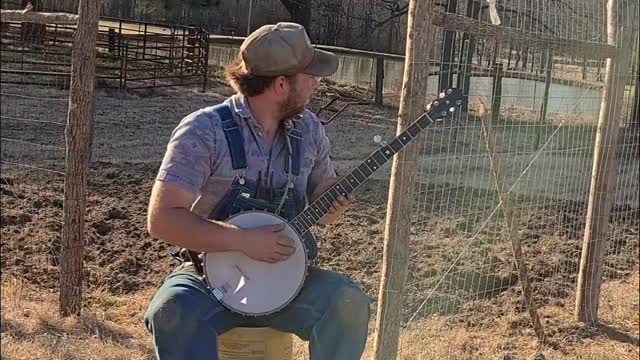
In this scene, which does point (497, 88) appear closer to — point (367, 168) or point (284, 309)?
point (367, 168)

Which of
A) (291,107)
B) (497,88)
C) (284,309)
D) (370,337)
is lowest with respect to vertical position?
(370,337)

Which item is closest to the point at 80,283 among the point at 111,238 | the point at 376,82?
the point at 111,238

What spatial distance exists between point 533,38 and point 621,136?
1.88m

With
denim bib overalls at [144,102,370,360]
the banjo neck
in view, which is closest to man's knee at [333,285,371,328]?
denim bib overalls at [144,102,370,360]

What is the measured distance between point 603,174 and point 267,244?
2.99 m

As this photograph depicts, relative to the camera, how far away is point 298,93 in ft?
9.45

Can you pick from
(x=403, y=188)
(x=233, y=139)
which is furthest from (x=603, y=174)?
(x=233, y=139)

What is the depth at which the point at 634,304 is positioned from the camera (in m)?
5.50

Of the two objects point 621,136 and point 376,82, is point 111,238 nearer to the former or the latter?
point 376,82

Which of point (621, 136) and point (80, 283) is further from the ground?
point (621, 136)

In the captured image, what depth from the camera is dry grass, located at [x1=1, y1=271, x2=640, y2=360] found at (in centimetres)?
402

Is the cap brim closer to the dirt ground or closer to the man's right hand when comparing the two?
the man's right hand

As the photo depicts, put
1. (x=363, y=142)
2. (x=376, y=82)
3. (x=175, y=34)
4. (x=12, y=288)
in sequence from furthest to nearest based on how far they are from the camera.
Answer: (x=175, y=34) → (x=363, y=142) → (x=376, y=82) → (x=12, y=288)

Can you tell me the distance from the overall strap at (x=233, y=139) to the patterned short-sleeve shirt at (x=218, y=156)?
0.6 inches
